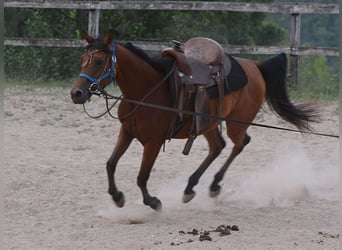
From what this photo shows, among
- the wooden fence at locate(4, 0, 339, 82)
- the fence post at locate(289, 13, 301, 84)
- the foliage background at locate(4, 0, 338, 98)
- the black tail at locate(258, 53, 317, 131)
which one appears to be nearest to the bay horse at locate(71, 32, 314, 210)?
the black tail at locate(258, 53, 317, 131)

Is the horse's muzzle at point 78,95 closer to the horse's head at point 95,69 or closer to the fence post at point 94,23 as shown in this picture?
the horse's head at point 95,69

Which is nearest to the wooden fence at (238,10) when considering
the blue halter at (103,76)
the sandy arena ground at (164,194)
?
the sandy arena ground at (164,194)

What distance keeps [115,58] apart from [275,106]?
2388 millimetres

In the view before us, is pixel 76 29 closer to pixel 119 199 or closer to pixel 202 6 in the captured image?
pixel 202 6

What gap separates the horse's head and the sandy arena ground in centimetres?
106

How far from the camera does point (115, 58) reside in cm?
569

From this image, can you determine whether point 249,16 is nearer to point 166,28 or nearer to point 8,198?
point 166,28

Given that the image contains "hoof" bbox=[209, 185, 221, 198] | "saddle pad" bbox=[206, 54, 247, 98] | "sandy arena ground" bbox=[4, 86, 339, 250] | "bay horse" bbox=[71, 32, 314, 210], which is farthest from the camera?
"hoof" bbox=[209, 185, 221, 198]

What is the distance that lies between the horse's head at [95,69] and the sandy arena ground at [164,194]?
1.06 metres

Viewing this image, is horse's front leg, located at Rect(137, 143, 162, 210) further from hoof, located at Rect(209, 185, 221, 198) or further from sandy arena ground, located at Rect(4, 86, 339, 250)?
hoof, located at Rect(209, 185, 221, 198)

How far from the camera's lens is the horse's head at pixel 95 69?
213 inches

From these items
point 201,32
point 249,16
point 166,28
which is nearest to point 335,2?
point 201,32

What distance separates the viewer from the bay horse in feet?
18.2

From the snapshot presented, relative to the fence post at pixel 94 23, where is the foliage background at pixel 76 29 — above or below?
below
